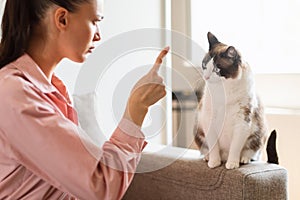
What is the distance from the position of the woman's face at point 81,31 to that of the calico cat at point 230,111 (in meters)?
0.41

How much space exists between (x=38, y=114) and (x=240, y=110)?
584mm

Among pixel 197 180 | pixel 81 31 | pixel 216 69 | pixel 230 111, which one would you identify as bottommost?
pixel 197 180

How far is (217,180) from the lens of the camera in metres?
1.14

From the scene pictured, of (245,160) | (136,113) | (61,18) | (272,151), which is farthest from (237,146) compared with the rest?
(61,18)

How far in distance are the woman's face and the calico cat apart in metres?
0.41

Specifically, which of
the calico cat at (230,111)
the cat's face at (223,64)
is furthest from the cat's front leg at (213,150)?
the cat's face at (223,64)

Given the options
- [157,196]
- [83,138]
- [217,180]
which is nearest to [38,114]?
[83,138]

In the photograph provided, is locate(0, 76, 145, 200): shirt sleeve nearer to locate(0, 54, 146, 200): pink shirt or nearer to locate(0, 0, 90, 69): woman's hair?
locate(0, 54, 146, 200): pink shirt

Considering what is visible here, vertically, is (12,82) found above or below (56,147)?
above

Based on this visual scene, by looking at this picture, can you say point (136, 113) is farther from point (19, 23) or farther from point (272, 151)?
point (272, 151)

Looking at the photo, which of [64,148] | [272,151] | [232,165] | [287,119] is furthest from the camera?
[287,119]

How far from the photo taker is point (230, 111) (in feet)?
3.84

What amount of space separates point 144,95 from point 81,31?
0.18m

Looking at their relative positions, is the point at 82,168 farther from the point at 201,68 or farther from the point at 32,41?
the point at 201,68
